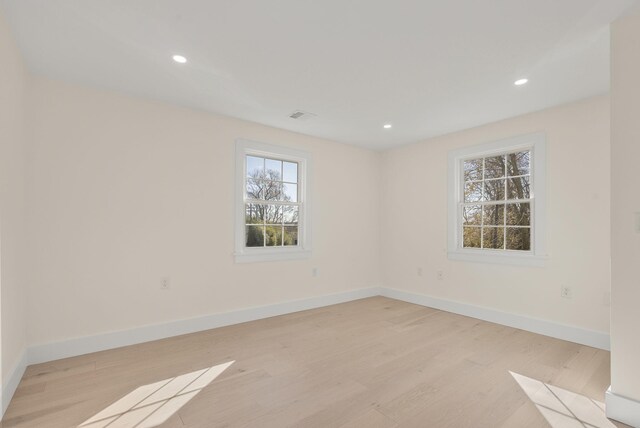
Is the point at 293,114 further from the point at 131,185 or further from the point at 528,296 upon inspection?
the point at 528,296

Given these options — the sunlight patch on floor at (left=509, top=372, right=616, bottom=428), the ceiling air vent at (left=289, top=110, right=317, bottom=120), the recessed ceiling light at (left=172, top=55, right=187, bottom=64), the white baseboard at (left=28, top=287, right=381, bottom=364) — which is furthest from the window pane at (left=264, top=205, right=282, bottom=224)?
the sunlight patch on floor at (left=509, top=372, right=616, bottom=428)

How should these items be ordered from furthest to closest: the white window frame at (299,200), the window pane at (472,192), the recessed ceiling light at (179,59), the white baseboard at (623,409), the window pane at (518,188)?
the window pane at (472,192) < the white window frame at (299,200) < the window pane at (518,188) < the recessed ceiling light at (179,59) < the white baseboard at (623,409)

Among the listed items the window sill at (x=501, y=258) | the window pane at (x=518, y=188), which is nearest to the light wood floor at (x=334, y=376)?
the window sill at (x=501, y=258)

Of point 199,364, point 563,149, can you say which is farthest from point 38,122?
point 563,149

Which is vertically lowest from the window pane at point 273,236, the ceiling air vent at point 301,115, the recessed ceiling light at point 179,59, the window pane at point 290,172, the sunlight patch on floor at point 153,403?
the sunlight patch on floor at point 153,403

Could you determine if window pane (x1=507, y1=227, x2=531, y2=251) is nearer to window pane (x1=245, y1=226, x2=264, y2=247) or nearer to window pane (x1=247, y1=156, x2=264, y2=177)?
window pane (x1=245, y1=226, x2=264, y2=247)

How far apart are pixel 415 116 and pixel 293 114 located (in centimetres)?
141

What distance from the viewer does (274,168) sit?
4285mm

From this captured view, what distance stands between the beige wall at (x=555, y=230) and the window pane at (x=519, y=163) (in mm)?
260

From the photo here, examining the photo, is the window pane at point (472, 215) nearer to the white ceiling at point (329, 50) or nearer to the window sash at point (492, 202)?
the window sash at point (492, 202)

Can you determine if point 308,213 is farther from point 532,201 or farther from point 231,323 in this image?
point 532,201

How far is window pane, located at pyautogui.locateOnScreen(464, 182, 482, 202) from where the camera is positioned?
13.7ft

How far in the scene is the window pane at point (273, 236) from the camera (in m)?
4.18

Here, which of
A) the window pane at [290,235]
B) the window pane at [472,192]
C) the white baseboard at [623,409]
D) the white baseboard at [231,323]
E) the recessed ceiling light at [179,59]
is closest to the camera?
the white baseboard at [623,409]
